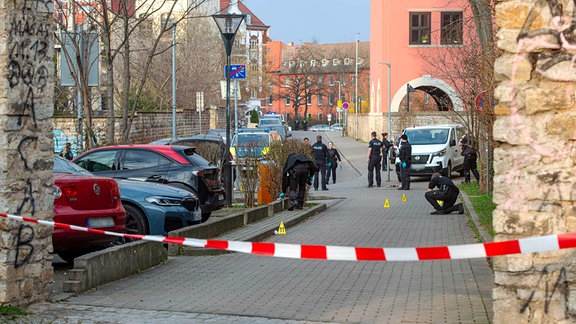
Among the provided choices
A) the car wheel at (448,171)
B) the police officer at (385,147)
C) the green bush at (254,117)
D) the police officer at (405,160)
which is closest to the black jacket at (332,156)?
the police officer at (385,147)

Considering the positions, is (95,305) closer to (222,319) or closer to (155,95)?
(222,319)

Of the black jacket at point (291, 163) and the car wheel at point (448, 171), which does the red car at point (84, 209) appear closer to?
the black jacket at point (291, 163)

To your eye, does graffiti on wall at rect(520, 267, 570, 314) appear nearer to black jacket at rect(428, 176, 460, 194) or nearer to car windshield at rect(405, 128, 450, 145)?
black jacket at rect(428, 176, 460, 194)

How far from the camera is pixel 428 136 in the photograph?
37.3 meters

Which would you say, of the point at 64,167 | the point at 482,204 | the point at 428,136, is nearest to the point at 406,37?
the point at 428,136

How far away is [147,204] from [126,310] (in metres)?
5.35

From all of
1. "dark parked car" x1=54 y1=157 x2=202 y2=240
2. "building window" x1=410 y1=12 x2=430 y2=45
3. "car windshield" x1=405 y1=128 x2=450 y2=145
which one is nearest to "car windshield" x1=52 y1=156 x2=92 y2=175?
"dark parked car" x1=54 y1=157 x2=202 y2=240

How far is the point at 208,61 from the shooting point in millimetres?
64500

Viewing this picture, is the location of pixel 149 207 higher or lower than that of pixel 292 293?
higher

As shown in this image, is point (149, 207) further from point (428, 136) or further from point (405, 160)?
point (428, 136)

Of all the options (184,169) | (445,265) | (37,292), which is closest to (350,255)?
(37,292)

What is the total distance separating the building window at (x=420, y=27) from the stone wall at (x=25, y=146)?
5288 centimetres

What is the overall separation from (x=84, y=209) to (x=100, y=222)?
0.32 metres

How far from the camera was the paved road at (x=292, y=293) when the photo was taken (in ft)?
28.1
